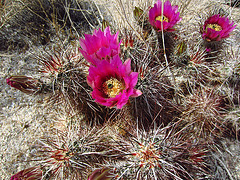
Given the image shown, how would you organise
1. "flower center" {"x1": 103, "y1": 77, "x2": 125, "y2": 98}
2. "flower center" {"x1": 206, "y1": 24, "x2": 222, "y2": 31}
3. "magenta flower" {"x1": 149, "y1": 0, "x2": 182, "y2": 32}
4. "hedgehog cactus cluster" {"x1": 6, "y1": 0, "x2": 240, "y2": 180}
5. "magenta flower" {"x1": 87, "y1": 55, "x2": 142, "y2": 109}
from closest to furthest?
"magenta flower" {"x1": 87, "y1": 55, "x2": 142, "y2": 109} → "hedgehog cactus cluster" {"x1": 6, "y1": 0, "x2": 240, "y2": 180} → "flower center" {"x1": 103, "y1": 77, "x2": 125, "y2": 98} → "magenta flower" {"x1": 149, "y1": 0, "x2": 182, "y2": 32} → "flower center" {"x1": 206, "y1": 24, "x2": 222, "y2": 31}

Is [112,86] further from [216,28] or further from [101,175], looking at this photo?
[216,28]

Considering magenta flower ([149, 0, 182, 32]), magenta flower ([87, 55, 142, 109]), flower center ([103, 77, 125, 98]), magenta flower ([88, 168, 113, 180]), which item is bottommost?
magenta flower ([88, 168, 113, 180])

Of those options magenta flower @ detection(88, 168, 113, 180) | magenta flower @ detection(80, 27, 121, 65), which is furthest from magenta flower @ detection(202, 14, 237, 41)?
magenta flower @ detection(88, 168, 113, 180)

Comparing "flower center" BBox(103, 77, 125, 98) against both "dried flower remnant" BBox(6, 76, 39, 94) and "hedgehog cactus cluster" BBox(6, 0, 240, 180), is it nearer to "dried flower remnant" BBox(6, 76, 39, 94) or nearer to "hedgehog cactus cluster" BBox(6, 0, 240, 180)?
"hedgehog cactus cluster" BBox(6, 0, 240, 180)

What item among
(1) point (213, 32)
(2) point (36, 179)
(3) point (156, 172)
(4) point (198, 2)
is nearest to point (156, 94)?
(3) point (156, 172)

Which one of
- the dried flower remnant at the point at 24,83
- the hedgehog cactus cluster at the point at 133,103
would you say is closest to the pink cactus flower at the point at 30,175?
the hedgehog cactus cluster at the point at 133,103

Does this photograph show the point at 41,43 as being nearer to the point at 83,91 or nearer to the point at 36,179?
the point at 83,91

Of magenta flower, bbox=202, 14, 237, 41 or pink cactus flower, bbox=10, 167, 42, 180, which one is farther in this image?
magenta flower, bbox=202, 14, 237, 41
